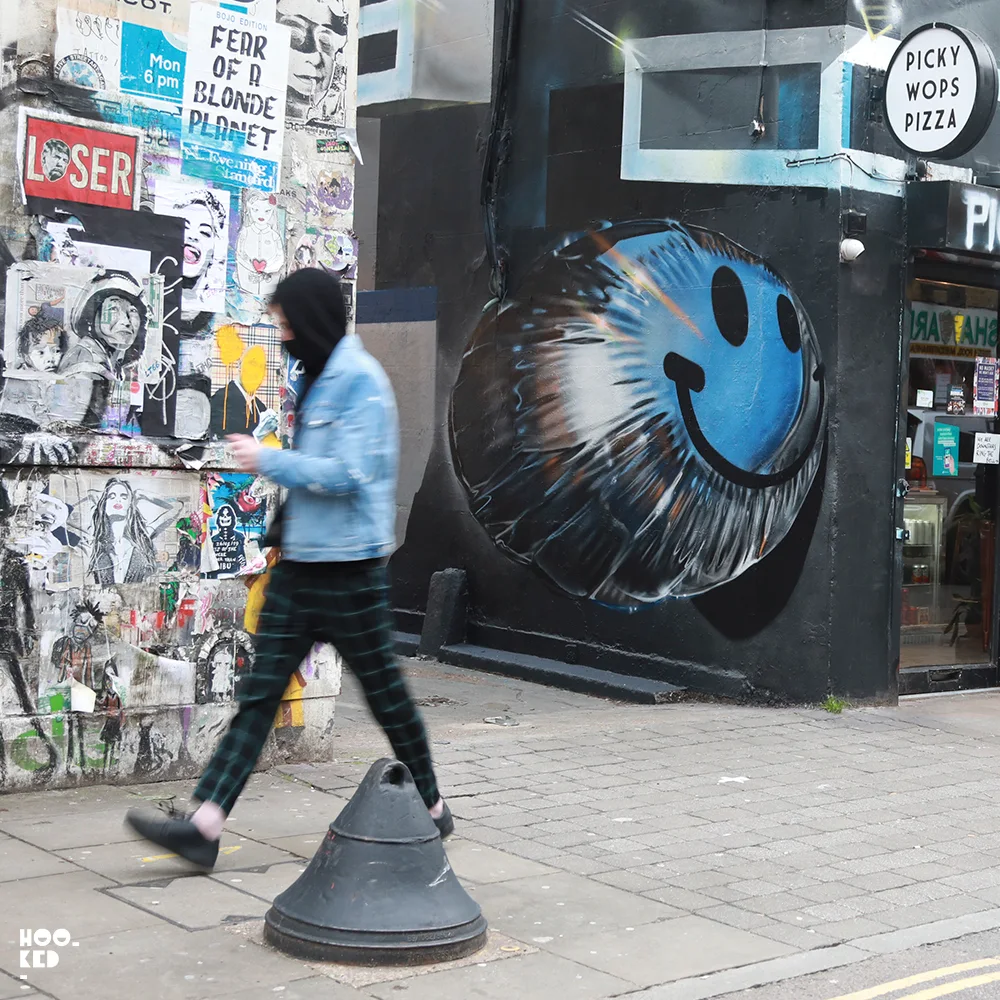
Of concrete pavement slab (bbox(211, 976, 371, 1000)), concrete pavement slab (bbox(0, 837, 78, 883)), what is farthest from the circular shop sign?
concrete pavement slab (bbox(211, 976, 371, 1000))

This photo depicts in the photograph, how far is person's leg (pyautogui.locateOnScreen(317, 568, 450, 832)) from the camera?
16.7ft

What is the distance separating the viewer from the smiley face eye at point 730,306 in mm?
9703

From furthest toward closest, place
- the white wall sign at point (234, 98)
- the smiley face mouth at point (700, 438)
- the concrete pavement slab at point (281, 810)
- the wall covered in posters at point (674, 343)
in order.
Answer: the smiley face mouth at point (700, 438) < the wall covered in posters at point (674, 343) < the white wall sign at point (234, 98) < the concrete pavement slab at point (281, 810)

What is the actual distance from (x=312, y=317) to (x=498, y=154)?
6482 mm

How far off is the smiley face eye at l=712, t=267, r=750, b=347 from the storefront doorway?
1.15 meters

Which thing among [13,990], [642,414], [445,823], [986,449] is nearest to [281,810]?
[445,823]

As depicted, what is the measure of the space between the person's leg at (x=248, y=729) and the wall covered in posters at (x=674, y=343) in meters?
5.07

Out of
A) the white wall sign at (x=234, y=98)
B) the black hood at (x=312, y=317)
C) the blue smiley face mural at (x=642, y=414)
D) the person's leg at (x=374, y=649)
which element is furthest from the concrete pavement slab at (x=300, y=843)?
the blue smiley face mural at (x=642, y=414)

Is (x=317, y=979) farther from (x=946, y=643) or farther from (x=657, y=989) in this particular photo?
(x=946, y=643)

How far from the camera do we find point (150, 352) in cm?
652

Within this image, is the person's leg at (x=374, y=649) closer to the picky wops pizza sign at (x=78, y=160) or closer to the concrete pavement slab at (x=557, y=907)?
the concrete pavement slab at (x=557, y=907)

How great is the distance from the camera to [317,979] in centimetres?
431

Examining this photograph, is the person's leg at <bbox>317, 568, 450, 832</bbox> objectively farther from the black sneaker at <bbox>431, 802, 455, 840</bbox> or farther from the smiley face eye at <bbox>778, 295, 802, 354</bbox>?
the smiley face eye at <bbox>778, 295, 802, 354</bbox>

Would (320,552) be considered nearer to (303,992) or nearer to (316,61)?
(303,992)
